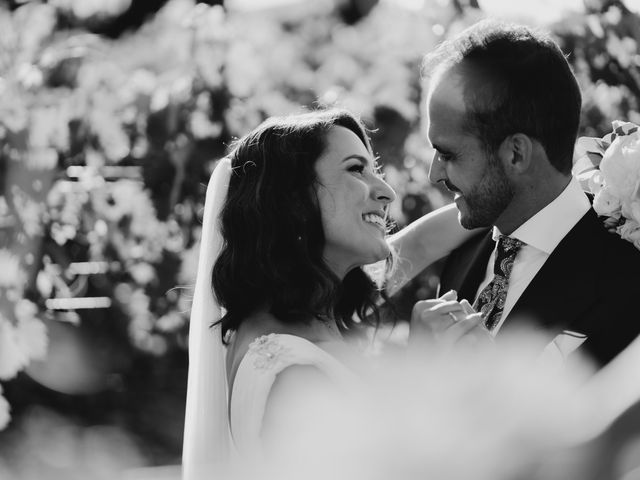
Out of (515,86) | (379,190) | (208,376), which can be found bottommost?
(208,376)

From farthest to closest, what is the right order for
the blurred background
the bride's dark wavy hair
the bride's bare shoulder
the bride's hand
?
1. the blurred background
2. the bride's dark wavy hair
3. the bride's bare shoulder
4. the bride's hand

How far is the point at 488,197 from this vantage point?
2504 millimetres

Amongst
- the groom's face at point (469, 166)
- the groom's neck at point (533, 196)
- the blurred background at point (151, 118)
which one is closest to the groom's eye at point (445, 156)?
the groom's face at point (469, 166)

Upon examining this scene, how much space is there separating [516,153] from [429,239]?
64 cm

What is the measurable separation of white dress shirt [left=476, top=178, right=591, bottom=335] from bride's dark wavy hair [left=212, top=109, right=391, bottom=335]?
1.79 ft

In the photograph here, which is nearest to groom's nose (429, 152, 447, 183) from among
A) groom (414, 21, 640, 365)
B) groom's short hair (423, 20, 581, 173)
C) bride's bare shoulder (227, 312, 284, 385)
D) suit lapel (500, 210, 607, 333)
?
groom (414, 21, 640, 365)

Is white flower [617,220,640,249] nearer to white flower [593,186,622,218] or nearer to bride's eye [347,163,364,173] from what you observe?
white flower [593,186,622,218]

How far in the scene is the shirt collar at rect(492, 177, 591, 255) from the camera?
2484 millimetres

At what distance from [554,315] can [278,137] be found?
0.98m

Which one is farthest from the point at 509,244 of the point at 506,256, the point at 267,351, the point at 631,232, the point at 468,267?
the point at 267,351

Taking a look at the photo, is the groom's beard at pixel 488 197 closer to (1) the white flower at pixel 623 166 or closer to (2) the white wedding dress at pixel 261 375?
(1) the white flower at pixel 623 166

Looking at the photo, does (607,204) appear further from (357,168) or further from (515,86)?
(357,168)

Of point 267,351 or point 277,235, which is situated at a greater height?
point 277,235

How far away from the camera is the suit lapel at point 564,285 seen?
2.30 m
